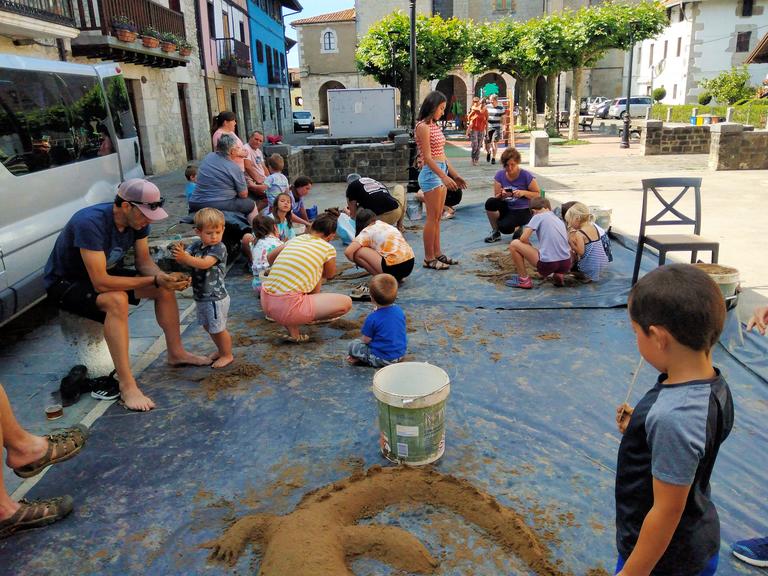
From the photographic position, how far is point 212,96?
22406 millimetres

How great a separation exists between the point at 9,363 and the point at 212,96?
19.9 m

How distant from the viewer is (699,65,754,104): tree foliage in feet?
103

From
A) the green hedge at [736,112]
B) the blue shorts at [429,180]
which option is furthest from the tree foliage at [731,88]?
the blue shorts at [429,180]

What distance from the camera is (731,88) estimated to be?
3156 centimetres

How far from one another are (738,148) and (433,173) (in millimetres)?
10948

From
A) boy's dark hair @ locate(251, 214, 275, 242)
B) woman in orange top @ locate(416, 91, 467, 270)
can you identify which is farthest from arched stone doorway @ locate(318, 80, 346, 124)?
boy's dark hair @ locate(251, 214, 275, 242)

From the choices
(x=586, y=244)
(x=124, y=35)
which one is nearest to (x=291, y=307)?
(x=586, y=244)

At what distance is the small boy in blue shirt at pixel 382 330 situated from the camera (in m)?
3.81

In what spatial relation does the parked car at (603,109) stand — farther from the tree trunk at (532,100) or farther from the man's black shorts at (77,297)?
the man's black shorts at (77,297)

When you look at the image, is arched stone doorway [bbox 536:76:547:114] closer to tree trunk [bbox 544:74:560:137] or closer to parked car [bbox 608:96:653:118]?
parked car [bbox 608:96:653:118]

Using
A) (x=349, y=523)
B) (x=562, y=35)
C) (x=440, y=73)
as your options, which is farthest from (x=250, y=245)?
(x=440, y=73)

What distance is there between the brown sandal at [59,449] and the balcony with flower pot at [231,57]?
22.7 metres

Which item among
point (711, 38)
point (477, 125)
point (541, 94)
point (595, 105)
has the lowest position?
point (477, 125)

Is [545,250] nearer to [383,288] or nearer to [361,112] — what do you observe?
[383,288]
